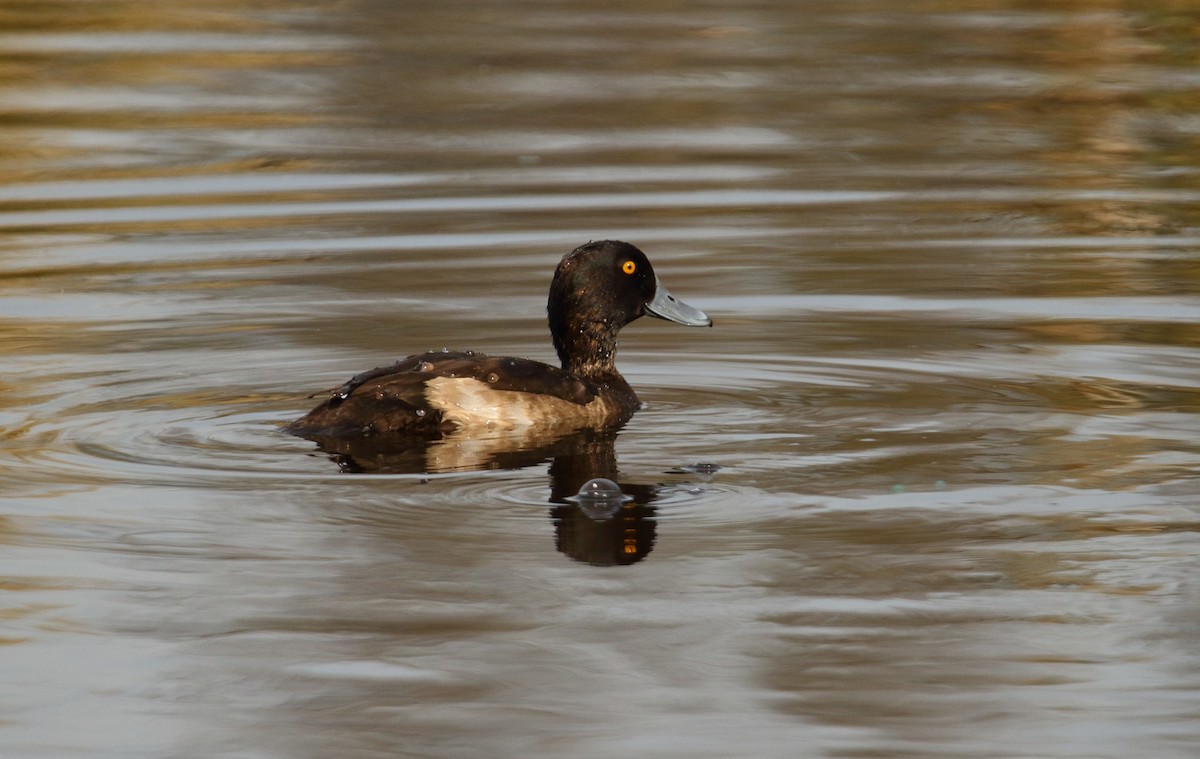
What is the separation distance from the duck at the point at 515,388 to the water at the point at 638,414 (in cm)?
27

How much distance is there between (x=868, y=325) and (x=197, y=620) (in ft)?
17.1

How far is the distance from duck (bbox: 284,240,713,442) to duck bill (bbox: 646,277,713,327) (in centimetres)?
25

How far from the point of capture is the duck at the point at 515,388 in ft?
28.4

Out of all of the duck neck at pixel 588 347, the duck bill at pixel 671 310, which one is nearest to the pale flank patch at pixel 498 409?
the duck neck at pixel 588 347

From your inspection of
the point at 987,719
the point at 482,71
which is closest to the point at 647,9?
the point at 482,71

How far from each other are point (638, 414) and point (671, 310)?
1.01 m

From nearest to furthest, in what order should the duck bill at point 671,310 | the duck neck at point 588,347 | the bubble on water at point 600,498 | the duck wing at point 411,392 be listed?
1. the bubble on water at point 600,498
2. the duck wing at point 411,392
3. the duck neck at point 588,347
4. the duck bill at point 671,310

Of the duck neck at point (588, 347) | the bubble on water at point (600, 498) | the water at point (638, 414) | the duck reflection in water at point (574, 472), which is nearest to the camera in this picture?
the water at point (638, 414)

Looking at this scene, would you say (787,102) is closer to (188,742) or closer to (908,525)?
(908,525)

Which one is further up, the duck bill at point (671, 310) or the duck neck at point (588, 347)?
the duck bill at point (671, 310)

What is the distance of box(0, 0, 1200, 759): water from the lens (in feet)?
18.6

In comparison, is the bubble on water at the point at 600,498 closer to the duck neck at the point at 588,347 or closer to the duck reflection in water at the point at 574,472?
the duck reflection in water at the point at 574,472

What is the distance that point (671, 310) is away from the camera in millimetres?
10117

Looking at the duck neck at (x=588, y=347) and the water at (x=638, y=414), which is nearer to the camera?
the water at (x=638, y=414)
